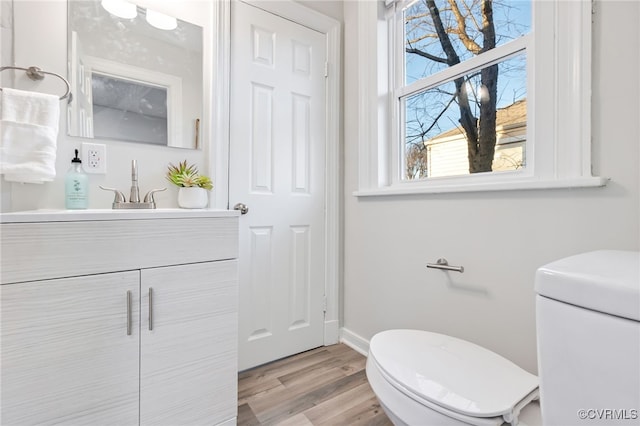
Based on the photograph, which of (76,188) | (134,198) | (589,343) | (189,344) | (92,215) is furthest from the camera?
(134,198)

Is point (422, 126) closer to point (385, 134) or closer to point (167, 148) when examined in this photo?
point (385, 134)

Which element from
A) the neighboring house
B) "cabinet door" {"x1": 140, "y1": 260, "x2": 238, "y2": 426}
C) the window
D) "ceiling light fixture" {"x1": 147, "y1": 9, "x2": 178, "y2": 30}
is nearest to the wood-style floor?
"cabinet door" {"x1": 140, "y1": 260, "x2": 238, "y2": 426}

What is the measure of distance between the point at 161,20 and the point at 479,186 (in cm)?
161

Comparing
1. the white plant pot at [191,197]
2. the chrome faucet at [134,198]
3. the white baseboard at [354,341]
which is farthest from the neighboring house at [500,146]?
the chrome faucet at [134,198]

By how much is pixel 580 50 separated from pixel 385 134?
0.87 meters

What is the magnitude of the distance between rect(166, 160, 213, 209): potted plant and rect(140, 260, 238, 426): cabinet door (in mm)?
412

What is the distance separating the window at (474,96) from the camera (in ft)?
3.02

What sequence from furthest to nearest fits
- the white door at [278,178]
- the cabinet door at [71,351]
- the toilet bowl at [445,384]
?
Result: the white door at [278,178] → the cabinet door at [71,351] → the toilet bowl at [445,384]

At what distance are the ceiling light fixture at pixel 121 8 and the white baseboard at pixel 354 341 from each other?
2.00 metres

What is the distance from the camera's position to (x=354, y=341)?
69.1 inches

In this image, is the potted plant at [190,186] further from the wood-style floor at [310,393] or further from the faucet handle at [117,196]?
the wood-style floor at [310,393]

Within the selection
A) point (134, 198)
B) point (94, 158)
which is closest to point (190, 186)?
point (134, 198)

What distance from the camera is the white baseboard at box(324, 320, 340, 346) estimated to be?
1.78m

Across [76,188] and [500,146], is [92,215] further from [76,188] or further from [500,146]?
[500,146]
